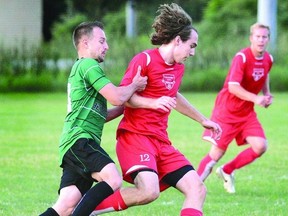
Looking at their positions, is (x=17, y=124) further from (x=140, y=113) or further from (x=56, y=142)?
(x=140, y=113)

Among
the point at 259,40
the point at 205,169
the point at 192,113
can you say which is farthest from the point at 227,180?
the point at 192,113

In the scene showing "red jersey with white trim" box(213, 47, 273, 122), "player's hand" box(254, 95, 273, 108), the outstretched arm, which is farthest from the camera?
"red jersey with white trim" box(213, 47, 273, 122)

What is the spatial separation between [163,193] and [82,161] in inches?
125

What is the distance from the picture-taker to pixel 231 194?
9.91m

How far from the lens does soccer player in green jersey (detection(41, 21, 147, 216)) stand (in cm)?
677

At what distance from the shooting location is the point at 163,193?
32.6 ft

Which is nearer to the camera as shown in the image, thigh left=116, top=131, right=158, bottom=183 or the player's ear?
thigh left=116, top=131, right=158, bottom=183

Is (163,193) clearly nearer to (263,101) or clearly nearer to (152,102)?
(263,101)

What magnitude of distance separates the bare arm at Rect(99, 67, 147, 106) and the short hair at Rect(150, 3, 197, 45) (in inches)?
15.3

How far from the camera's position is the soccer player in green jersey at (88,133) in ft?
22.2

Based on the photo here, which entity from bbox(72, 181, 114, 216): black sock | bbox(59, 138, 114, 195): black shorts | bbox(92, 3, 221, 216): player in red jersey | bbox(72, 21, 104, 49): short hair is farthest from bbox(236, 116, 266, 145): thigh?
bbox(72, 181, 114, 216): black sock

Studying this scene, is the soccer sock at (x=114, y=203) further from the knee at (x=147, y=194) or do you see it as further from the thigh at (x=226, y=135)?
the thigh at (x=226, y=135)

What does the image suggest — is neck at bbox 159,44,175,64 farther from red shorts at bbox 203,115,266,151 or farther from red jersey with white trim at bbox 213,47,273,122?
red shorts at bbox 203,115,266,151

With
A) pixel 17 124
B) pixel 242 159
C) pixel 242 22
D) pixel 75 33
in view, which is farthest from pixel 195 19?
pixel 75 33
